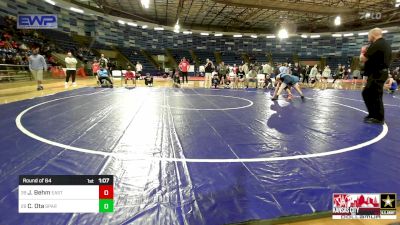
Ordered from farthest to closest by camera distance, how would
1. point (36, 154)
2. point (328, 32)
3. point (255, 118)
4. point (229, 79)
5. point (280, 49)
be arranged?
point (280, 49) < point (328, 32) < point (229, 79) < point (255, 118) < point (36, 154)

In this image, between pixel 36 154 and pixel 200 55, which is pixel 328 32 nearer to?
pixel 200 55

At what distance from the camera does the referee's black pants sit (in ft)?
15.4

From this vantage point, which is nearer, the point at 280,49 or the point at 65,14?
the point at 65,14

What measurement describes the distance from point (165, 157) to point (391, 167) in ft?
7.65

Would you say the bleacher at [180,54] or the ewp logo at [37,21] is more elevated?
the bleacher at [180,54]

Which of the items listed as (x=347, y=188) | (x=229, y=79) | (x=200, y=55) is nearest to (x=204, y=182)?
(x=347, y=188)

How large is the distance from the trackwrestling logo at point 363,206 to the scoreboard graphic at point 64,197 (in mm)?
1674

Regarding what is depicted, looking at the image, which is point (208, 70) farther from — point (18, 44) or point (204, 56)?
point (204, 56)

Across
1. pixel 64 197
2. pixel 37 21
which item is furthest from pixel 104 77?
pixel 64 197

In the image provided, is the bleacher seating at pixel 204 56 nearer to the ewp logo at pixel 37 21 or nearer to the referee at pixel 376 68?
the ewp logo at pixel 37 21

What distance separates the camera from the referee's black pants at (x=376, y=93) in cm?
468

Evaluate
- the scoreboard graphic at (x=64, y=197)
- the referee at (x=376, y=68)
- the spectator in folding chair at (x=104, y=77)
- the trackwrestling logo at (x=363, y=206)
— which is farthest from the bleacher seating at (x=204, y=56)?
the scoreboard graphic at (x=64, y=197)

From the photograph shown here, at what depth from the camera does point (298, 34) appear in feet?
114

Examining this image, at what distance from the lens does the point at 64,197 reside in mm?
1785
